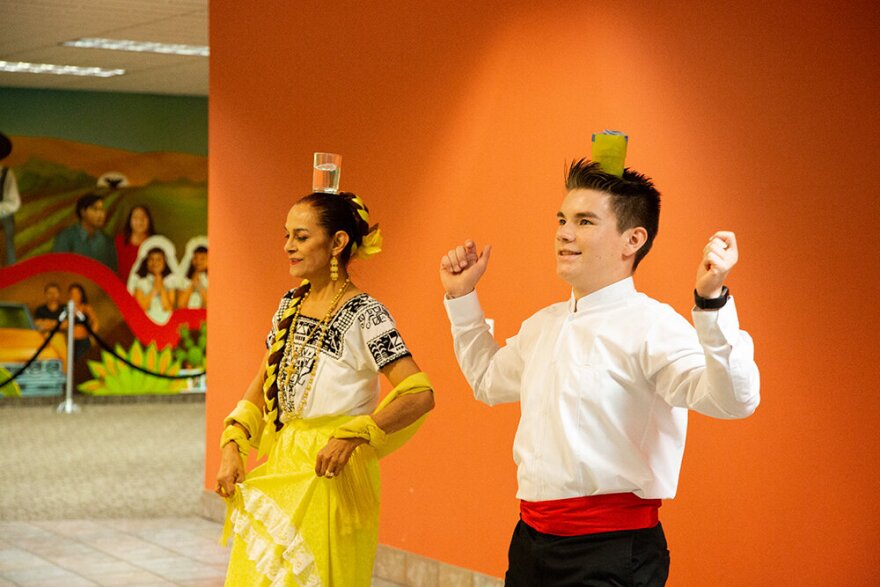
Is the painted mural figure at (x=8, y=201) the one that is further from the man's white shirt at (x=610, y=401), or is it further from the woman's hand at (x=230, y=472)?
the man's white shirt at (x=610, y=401)

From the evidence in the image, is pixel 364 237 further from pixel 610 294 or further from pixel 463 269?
pixel 610 294

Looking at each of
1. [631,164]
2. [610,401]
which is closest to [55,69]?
[631,164]

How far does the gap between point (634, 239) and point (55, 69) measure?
9624mm

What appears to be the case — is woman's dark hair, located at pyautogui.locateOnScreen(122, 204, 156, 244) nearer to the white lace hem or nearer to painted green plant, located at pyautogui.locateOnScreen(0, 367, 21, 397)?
painted green plant, located at pyautogui.locateOnScreen(0, 367, 21, 397)

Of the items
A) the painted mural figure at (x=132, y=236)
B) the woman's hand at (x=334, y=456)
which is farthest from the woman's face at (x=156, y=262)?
the woman's hand at (x=334, y=456)

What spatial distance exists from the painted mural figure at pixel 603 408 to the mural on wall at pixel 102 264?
9.89 metres

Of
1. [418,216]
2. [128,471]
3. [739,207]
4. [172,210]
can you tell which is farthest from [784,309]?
[172,210]

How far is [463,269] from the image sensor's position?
2764 millimetres

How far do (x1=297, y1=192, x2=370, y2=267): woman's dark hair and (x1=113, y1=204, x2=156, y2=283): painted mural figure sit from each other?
9.75 meters

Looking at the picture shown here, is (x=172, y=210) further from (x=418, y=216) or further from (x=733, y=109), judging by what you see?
(x=733, y=109)

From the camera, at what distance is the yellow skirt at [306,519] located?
10.2 ft

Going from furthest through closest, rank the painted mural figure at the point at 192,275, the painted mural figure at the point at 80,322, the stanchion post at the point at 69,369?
1. the painted mural figure at the point at 192,275
2. the painted mural figure at the point at 80,322
3. the stanchion post at the point at 69,369

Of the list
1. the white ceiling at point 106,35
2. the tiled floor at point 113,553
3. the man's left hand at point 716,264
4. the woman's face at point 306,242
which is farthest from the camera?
the white ceiling at point 106,35

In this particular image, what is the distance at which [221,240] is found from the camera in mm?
6543
